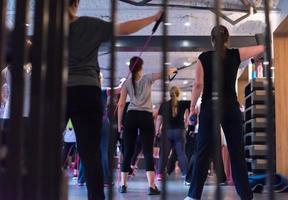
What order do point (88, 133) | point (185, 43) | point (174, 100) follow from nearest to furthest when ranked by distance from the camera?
point (88, 133), point (174, 100), point (185, 43)

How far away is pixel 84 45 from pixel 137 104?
211 cm

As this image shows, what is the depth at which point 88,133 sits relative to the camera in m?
2.66

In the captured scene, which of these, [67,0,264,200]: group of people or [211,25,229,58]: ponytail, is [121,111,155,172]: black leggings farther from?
[211,25,229,58]: ponytail

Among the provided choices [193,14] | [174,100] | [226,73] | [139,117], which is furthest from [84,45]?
[193,14]

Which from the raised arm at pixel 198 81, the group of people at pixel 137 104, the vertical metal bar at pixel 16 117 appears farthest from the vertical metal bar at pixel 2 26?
the raised arm at pixel 198 81

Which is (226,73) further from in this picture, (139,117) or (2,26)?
(2,26)

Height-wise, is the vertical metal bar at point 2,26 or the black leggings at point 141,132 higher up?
the vertical metal bar at point 2,26

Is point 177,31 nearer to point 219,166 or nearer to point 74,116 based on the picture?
point 74,116

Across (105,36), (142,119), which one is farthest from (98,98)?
(142,119)

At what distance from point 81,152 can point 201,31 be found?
8.91 m

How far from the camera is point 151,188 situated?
4.80 meters

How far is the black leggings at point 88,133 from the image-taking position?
2.66 metres

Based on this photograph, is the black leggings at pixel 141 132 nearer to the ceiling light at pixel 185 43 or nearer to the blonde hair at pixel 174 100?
the blonde hair at pixel 174 100

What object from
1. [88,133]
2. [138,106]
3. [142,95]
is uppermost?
[142,95]
